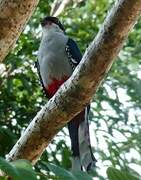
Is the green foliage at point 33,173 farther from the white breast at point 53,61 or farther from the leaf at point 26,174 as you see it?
the white breast at point 53,61

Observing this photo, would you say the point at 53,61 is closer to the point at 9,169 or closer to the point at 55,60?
the point at 55,60

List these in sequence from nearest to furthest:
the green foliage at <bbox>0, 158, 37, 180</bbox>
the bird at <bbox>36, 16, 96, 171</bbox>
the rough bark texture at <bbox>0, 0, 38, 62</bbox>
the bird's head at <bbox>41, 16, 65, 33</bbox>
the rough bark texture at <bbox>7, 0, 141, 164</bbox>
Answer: the green foliage at <bbox>0, 158, 37, 180</bbox>
the rough bark texture at <bbox>7, 0, 141, 164</bbox>
the rough bark texture at <bbox>0, 0, 38, 62</bbox>
the bird at <bbox>36, 16, 96, 171</bbox>
the bird's head at <bbox>41, 16, 65, 33</bbox>

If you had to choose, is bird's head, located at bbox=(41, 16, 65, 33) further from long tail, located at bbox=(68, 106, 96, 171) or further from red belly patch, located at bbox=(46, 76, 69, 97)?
long tail, located at bbox=(68, 106, 96, 171)

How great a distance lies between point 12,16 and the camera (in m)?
1.32

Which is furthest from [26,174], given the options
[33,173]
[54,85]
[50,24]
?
[50,24]

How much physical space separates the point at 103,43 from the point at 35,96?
194cm

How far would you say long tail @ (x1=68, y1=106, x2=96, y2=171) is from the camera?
1.77 metres

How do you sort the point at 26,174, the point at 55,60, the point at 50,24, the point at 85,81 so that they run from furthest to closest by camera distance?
the point at 50,24
the point at 55,60
the point at 85,81
the point at 26,174

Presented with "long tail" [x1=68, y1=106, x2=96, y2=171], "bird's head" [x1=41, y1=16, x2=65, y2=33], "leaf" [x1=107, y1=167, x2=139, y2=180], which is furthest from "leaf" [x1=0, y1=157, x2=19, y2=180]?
"bird's head" [x1=41, y1=16, x2=65, y2=33]

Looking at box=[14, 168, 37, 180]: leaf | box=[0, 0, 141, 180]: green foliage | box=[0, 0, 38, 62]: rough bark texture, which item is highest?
box=[0, 0, 38, 62]: rough bark texture

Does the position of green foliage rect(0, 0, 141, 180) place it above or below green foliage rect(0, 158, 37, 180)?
below

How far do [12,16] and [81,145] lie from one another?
72cm

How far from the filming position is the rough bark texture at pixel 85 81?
3.83 feet

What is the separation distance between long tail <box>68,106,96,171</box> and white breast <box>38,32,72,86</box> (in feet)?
1.17
